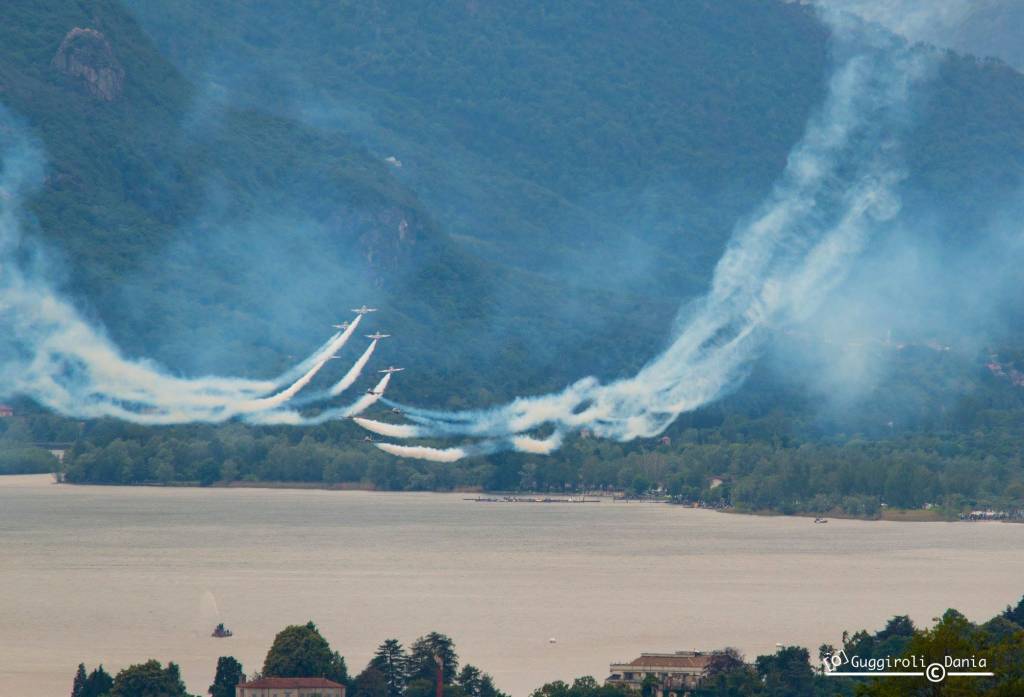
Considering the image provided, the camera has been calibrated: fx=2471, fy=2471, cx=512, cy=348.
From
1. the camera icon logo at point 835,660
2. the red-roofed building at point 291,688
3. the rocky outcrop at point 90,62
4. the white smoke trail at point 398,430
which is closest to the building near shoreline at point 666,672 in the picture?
the camera icon logo at point 835,660

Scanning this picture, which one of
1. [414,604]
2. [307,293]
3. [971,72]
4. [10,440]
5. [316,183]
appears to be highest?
[971,72]

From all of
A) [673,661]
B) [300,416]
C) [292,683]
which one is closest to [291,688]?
[292,683]

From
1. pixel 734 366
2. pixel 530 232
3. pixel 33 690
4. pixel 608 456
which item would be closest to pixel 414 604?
pixel 33 690

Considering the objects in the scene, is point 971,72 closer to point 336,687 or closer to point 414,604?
point 414,604

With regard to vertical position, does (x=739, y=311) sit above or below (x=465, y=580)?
above

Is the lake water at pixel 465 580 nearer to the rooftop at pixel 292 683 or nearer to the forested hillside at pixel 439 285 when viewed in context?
the rooftop at pixel 292 683

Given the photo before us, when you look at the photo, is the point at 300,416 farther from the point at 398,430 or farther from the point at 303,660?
the point at 303,660
